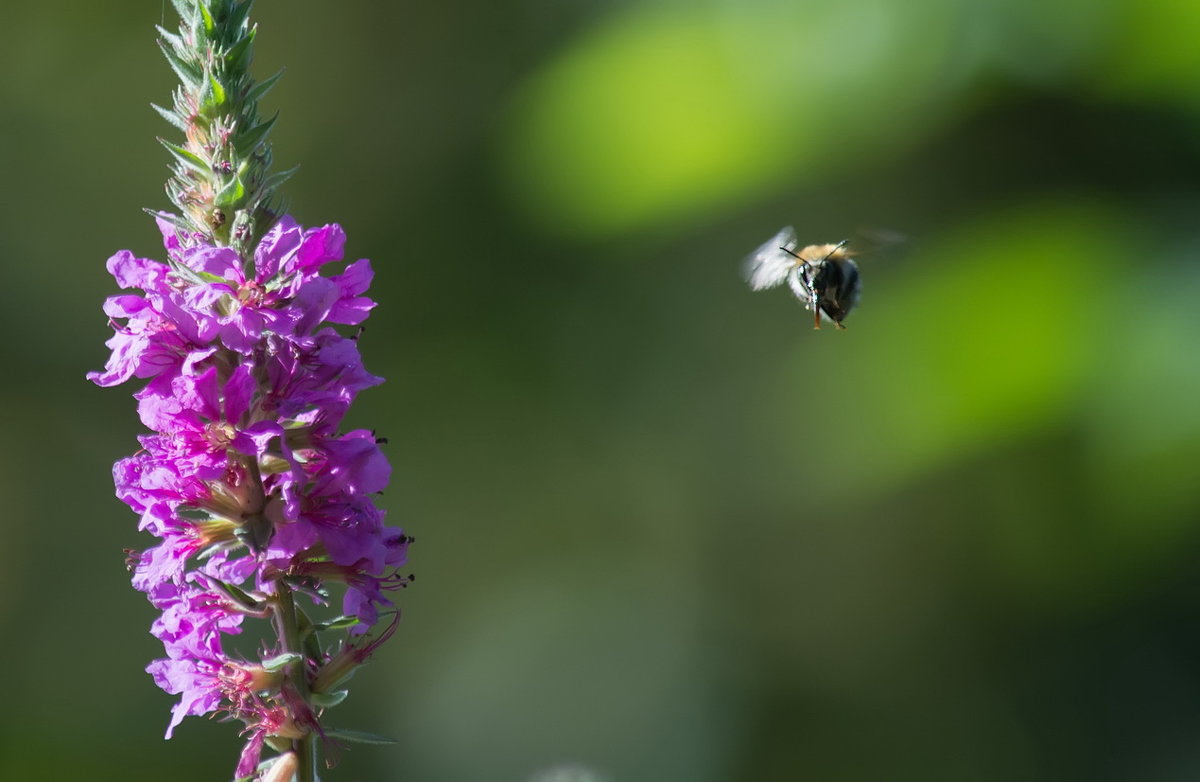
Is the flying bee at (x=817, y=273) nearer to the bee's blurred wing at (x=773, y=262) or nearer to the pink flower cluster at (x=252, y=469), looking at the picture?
the bee's blurred wing at (x=773, y=262)

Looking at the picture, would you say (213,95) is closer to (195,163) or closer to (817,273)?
(195,163)

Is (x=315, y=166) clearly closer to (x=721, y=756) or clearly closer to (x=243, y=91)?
(x=721, y=756)

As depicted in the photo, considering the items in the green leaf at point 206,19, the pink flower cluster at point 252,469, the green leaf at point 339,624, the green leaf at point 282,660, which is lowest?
the green leaf at point 282,660

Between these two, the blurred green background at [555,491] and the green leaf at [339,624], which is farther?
the blurred green background at [555,491]

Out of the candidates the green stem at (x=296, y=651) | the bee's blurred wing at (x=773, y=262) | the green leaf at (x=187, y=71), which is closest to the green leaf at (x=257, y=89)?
the green leaf at (x=187, y=71)

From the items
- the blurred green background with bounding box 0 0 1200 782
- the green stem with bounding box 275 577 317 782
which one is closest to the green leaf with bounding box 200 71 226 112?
the green stem with bounding box 275 577 317 782

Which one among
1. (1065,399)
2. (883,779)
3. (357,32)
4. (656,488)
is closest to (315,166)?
(357,32)

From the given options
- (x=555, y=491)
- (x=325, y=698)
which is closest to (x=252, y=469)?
(x=325, y=698)

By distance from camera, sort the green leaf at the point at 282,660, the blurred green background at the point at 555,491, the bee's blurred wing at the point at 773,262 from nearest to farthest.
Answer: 1. the green leaf at the point at 282,660
2. the bee's blurred wing at the point at 773,262
3. the blurred green background at the point at 555,491
